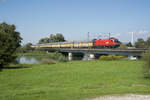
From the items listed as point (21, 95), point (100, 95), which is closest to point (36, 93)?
point (21, 95)

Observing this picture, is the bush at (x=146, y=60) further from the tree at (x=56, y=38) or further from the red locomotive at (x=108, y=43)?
the tree at (x=56, y=38)

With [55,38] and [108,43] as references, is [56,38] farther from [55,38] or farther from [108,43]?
[108,43]

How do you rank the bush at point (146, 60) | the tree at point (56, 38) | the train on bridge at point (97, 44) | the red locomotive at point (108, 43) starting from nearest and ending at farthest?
1. the bush at point (146, 60)
2. the red locomotive at point (108, 43)
3. the train on bridge at point (97, 44)
4. the tree at point (56, 38)

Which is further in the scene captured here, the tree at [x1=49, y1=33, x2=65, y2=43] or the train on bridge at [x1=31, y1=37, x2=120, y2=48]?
the tree at [x1=49, y1=33, x2=65, y2=43]

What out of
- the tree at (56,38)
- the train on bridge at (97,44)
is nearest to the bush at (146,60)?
the train on bridge at (97,44)

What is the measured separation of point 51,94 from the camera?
859cm

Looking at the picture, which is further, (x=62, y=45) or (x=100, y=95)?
(x=62, y=45)

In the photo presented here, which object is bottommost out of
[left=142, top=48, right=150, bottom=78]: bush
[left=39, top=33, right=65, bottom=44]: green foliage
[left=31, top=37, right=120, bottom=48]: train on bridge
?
[left=142, top=48, right=150, bottom=78]: bush

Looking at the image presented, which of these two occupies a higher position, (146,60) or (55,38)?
(55,38)

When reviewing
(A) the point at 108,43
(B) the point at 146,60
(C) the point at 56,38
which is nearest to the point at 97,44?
(A) the point at 108,43

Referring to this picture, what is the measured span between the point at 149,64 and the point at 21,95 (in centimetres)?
944

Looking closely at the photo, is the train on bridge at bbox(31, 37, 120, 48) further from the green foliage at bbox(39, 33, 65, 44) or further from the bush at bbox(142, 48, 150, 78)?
the green foliage at bbox(39, 33, 65, 44)

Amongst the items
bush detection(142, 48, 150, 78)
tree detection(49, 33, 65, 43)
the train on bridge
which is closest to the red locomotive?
the train on bridge

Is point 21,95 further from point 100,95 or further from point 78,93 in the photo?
point 100,95
